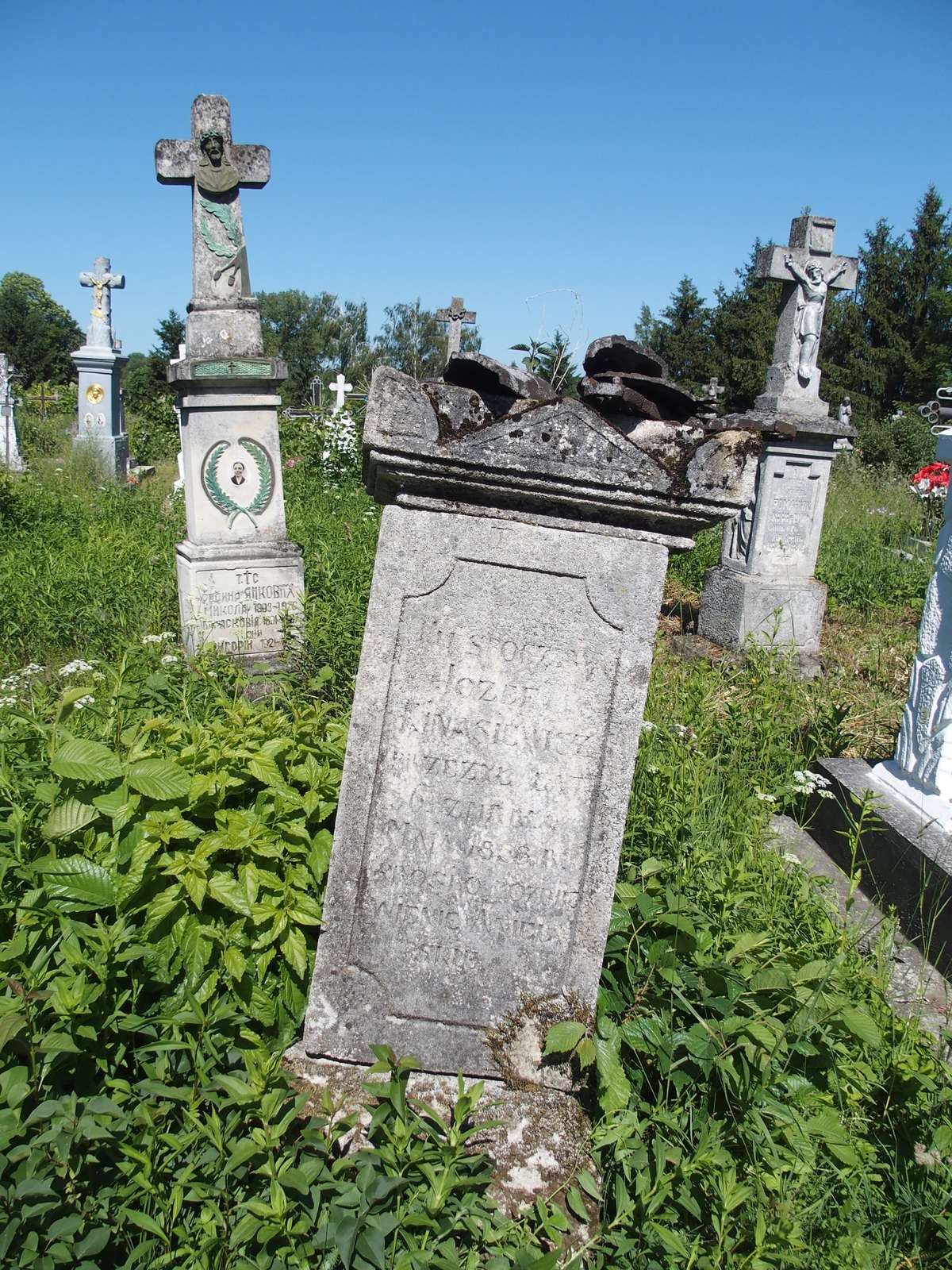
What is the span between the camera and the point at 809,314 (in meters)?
6.57

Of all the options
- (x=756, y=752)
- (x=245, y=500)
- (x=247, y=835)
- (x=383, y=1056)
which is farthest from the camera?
(x=245, y=500)

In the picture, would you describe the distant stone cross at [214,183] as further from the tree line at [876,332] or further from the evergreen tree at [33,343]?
the evergreen tree at [33,343]

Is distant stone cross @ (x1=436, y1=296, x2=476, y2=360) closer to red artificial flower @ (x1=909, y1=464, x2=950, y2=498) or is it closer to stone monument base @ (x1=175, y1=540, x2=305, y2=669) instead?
red artificial flower @ (x1=909, y1=464, x2=950, y2=498)

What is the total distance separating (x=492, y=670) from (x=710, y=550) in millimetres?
7823

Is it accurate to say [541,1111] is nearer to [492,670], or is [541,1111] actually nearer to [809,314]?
[492,670]

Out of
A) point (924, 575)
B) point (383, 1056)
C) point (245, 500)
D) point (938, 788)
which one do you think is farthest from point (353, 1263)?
point (924, 575)

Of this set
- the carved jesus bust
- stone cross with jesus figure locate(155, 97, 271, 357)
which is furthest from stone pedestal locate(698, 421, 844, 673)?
the carved jesus bust

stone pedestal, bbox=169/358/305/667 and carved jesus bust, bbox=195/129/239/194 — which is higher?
carved jesus bust, bbox=195/129/239/194

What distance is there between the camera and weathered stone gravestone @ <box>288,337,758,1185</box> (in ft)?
5.51

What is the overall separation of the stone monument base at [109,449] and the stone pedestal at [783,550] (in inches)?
386

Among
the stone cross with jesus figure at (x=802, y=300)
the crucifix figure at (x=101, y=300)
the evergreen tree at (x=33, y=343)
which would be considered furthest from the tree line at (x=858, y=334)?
the stone cross with jesus figure at (x=802, y=300)

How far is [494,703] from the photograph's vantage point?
1838mm

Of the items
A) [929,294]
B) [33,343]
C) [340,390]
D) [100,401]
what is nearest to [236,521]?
[340,390]

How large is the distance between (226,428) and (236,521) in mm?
577
